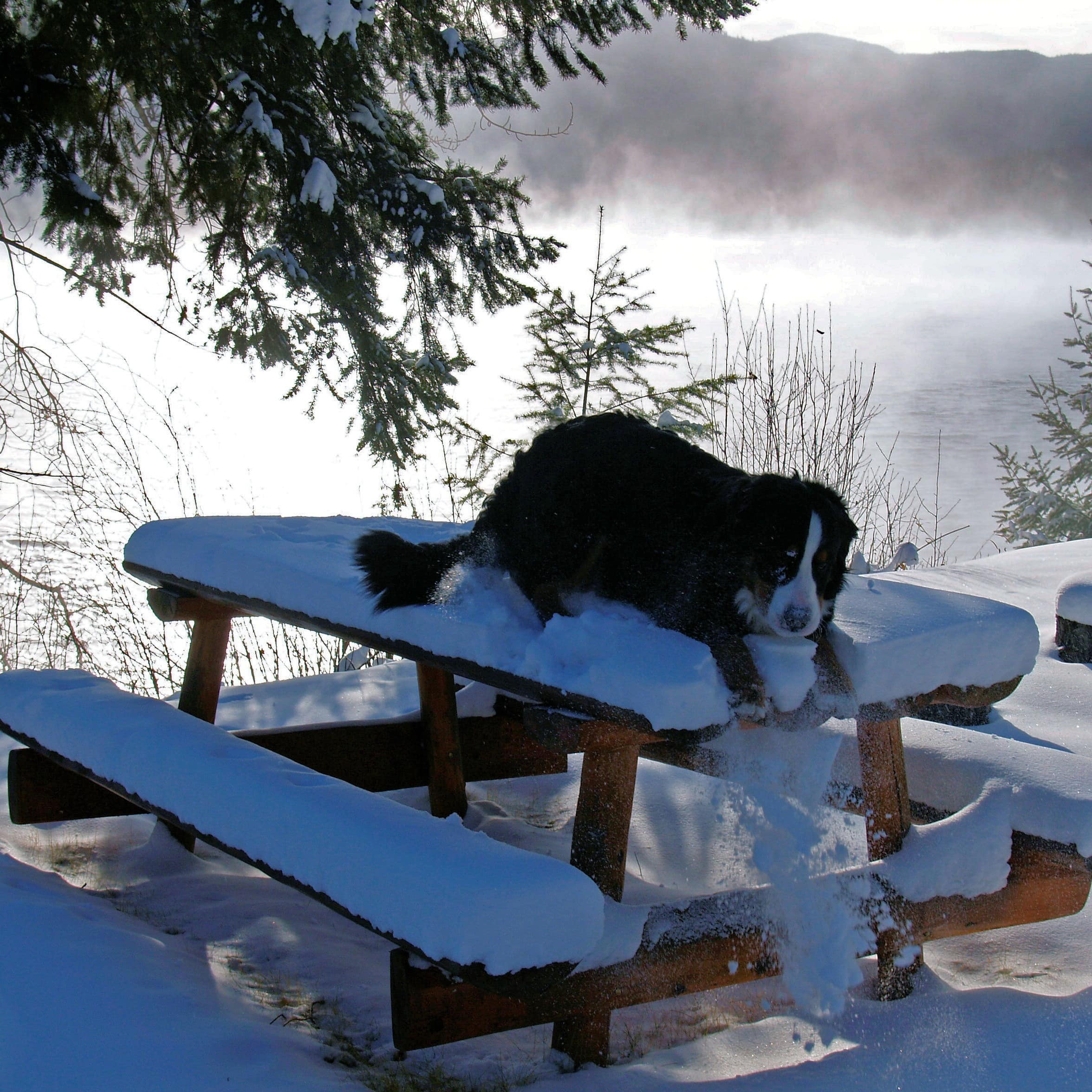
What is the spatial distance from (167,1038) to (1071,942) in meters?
2.16

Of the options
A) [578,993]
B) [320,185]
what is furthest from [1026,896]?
[320,185]

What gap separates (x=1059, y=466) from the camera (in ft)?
31.8

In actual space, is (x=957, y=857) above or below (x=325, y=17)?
below

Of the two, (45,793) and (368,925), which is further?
(45,793)

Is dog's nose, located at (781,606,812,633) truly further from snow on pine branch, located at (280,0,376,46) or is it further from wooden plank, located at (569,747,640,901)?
snow on pine branch, located at (280,0,376,46)

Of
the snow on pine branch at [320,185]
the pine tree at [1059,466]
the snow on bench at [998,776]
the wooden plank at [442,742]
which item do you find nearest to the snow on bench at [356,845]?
the wooden plank at [442,742]

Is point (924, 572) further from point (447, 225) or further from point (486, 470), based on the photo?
point (447, 225)

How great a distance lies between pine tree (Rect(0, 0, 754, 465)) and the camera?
3812 mm

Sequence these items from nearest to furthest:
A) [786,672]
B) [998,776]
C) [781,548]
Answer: [786,672], [781,548], [998,776]

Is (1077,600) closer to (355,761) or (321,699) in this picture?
(355,761)

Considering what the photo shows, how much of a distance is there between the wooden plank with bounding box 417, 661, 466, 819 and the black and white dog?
0.63 meters

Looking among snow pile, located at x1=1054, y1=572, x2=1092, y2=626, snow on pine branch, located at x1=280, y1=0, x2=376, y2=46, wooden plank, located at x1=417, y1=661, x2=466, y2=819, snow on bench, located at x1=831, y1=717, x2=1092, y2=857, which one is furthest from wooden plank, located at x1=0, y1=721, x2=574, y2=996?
snow pile, located at x1=1054, y1=572, x2=1092, y2=626

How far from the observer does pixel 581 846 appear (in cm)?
194

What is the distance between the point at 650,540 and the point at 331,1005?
50.9 inches
